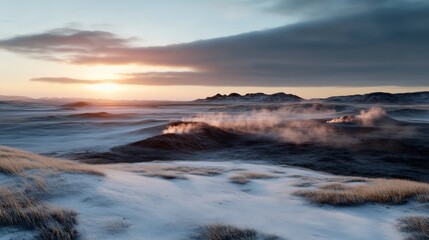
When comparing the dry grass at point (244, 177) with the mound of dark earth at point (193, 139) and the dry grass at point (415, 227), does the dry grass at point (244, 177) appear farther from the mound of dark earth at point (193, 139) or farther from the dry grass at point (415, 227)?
the mound of dark earth at point (193, 139)

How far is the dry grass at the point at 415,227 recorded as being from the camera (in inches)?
340

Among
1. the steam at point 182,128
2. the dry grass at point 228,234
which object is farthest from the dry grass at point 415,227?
the steam at point 182,128

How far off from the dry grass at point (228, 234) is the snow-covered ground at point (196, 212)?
0.28 meters

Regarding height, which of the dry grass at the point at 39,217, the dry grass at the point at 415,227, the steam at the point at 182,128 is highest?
the dry grass at the point at 39,217

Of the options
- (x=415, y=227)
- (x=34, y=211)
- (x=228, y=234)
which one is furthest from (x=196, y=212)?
(x=415, y=227)

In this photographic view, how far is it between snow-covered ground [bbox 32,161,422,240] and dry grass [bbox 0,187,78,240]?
0.29m

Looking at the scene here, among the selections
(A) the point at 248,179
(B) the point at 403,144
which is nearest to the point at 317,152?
(B) the point at 403,144

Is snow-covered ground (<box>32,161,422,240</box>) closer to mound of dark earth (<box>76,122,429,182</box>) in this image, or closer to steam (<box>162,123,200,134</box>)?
mound of dark earth (<box>76,122,429,182</box>)

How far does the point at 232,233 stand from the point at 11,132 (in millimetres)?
57057

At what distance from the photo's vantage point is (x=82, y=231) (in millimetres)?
8180

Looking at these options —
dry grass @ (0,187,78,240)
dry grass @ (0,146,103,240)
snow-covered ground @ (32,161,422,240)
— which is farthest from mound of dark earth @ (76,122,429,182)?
dry grass @ (0,187,78,240)

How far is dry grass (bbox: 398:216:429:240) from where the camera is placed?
28.3 feet

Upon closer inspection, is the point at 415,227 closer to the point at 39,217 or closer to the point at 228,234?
the point at 228,234

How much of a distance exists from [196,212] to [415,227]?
518 centimetres
